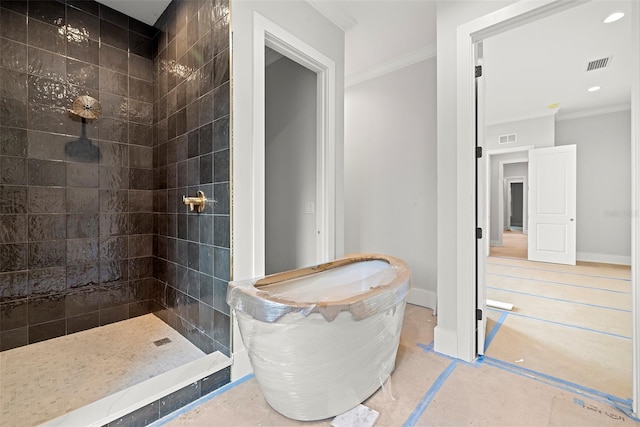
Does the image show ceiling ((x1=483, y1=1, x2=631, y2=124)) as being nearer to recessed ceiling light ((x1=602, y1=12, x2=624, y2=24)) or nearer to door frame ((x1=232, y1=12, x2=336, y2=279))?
recessed ceiling light ((x1=602, y1=12, x2=624, y2=24))

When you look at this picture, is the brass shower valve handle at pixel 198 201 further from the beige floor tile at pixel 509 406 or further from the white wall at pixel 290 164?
the beige floor tile at pixel 509 406

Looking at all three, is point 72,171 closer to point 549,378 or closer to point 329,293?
point 329,293

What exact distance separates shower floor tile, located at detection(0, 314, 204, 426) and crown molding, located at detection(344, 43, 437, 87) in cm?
331

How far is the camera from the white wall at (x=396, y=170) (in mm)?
Answer: 2891

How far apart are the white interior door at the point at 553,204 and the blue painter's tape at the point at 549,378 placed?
4245 millimetres

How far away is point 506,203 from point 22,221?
40.3ft

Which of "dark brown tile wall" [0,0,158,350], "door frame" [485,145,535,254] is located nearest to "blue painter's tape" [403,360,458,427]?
"dark brown tile wall" [0,0,158,350]

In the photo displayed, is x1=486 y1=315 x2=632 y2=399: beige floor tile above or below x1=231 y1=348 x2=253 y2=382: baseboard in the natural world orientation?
below

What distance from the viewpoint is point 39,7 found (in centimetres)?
212

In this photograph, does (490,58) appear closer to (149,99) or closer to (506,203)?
(149,99)

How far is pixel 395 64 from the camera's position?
306 centimetres

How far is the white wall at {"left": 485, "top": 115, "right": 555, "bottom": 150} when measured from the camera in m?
5.11

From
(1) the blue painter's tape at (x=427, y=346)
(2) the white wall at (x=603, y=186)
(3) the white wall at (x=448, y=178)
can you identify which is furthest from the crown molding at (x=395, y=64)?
(2) the white wall at (x=603, y=186)

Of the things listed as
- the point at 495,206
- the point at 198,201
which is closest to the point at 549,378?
the point at 198,201
